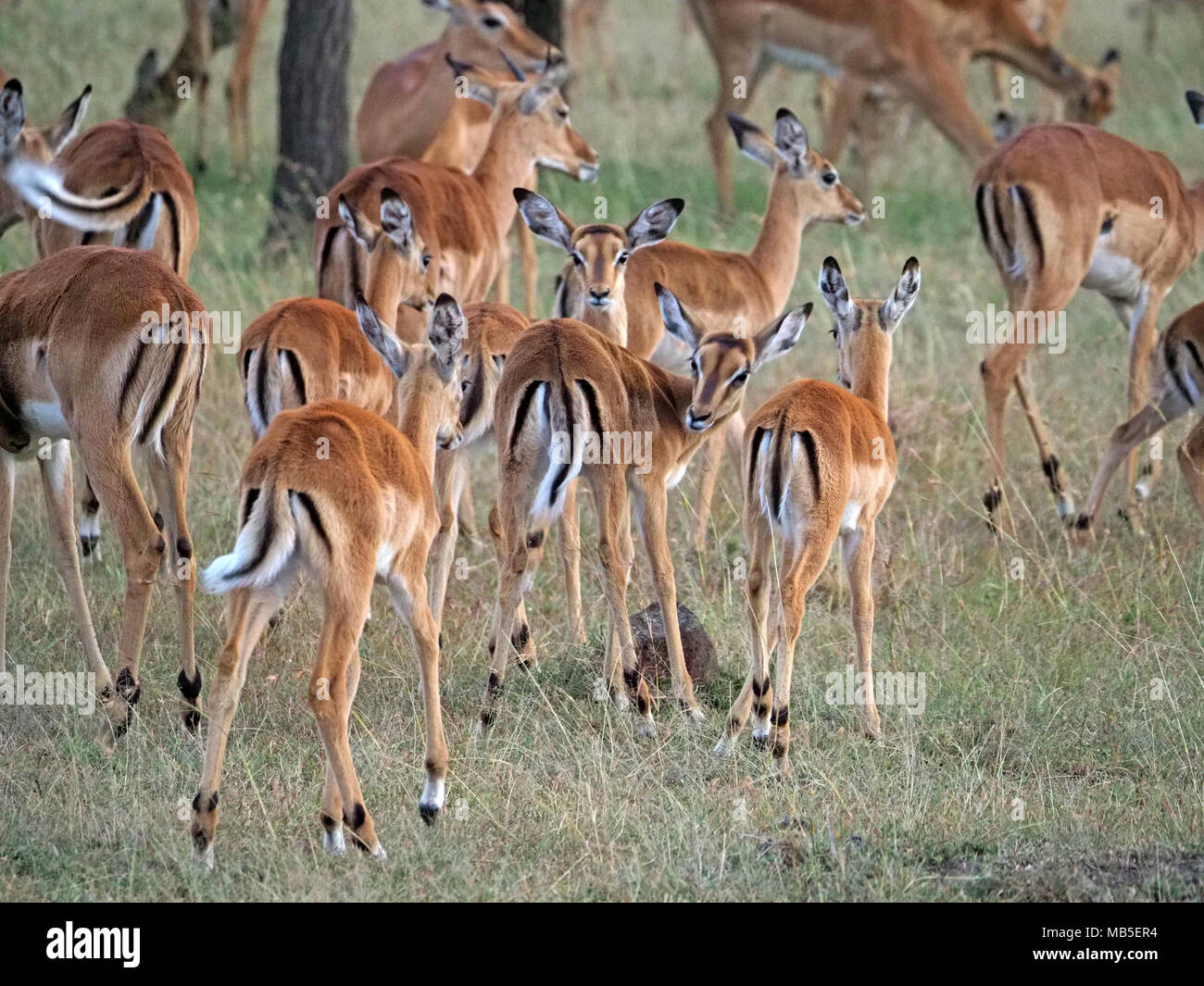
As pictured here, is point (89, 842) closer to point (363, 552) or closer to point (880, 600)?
point (363, 552)

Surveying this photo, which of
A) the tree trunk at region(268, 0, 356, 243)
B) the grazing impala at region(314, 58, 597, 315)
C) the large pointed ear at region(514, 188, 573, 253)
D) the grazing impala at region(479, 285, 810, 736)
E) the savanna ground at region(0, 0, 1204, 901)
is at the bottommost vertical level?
the savanna ground at region(0, 0, 1204, 901)

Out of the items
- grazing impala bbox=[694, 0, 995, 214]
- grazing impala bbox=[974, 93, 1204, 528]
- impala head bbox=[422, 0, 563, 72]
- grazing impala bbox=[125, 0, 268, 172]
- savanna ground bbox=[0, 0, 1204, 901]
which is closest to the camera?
savanna ground bbox=[0, 0, 1204, 901]

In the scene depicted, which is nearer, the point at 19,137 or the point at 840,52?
the point at 19,137

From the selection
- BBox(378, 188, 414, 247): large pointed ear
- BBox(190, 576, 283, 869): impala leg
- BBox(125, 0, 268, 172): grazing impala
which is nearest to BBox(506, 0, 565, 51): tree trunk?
BBox(125, 0, 268, 172): grazing impala

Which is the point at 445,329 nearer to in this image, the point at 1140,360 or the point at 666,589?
the point at 666,589

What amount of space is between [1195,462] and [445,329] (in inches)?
114

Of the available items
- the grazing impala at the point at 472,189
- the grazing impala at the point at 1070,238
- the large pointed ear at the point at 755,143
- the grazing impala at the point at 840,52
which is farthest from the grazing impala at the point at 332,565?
the grazing impala at the point at 840,52

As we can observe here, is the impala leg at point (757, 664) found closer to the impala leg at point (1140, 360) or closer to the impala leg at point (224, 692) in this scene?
the impala leg at point (224, 692)

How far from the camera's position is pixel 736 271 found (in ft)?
23.9

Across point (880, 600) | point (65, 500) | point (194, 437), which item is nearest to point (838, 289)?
point (880, 600)

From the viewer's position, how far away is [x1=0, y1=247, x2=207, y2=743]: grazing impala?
4.99m

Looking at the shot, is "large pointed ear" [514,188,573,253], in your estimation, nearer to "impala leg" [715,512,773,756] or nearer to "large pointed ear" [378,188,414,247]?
"large pointed ear" [378,188,414,247]

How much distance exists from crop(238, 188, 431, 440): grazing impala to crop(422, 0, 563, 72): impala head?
3.96 m

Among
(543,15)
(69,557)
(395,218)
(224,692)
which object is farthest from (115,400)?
(543,15)
